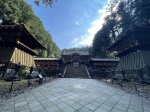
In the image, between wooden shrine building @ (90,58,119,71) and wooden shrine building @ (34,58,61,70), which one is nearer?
wooden shrine building @ (90,58,119,71)

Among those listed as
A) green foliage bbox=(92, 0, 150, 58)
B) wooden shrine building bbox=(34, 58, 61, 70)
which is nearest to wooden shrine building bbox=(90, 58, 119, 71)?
green foliage bbox=(92, 0, 150, 58)

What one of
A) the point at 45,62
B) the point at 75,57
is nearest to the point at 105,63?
the point at 75,57

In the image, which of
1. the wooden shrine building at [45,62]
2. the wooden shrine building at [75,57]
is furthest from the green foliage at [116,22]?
the wooden shrine building at [45,62]

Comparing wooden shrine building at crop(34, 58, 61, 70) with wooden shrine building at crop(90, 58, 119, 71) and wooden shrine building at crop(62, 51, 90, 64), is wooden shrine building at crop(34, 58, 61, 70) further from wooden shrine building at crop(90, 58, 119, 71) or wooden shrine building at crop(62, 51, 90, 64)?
wooden shrine building at crop(90, 58, 119, 71)

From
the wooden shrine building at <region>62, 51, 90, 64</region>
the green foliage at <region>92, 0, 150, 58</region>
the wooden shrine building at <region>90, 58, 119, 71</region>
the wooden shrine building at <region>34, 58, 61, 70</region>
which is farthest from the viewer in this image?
the wooden shrine building at <region>62, 51, 90, 64</region>

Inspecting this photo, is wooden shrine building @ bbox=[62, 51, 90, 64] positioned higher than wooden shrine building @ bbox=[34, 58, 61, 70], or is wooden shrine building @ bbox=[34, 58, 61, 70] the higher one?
wooden shrine building @ bbox=[62, 51, 90, 64]

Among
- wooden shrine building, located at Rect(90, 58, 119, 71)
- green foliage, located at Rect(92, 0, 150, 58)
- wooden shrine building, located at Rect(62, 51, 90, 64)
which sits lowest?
wooden shrine building, located at Rect(90, 58, 119, 71)

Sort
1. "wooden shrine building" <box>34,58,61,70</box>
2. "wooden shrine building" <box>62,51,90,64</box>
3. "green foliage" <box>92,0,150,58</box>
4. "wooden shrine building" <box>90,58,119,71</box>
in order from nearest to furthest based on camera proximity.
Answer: "green foliage" <box>92,0,150,58</box> < "wooden shrine building" <box>90,58,119,71</box> < "wooden shrine building" <box>34,58,61,70</box> < "wooden shrine building" <box>62,51,90,64</box>

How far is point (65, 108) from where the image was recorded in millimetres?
4395

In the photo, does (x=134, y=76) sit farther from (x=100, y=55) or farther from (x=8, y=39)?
(x=100, y=55)

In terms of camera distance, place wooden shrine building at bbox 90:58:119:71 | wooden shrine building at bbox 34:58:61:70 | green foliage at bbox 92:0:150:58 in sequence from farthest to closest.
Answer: wooden shrine building at bbox 34:58:61:70
wooden shrine building at bbox 90:58:119:71
green foliage at bbox 92:0:150:58

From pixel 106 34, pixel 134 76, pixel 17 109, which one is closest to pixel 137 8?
pixel 134 76

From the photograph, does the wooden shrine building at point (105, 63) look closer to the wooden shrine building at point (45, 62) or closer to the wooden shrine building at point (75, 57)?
the wooden shrine building at point (75, 57)

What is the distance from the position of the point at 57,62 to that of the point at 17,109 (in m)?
33.1
